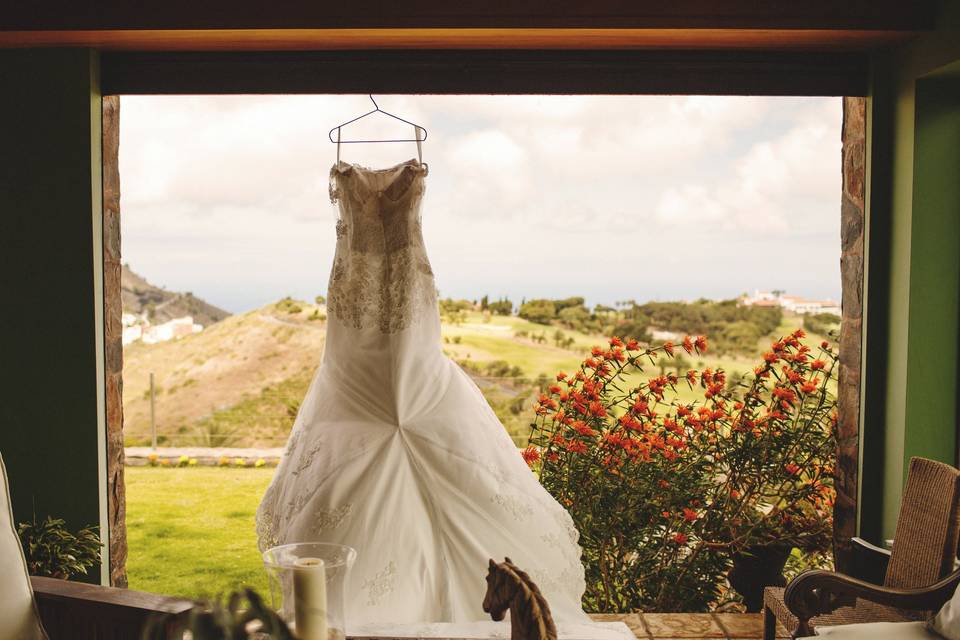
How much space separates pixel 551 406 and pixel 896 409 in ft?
4.45

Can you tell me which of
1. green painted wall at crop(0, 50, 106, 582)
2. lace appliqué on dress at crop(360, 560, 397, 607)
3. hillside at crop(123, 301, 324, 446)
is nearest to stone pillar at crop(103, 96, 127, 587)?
green painted wall at crop(0, 50, 106, 582)

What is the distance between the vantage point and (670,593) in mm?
3109

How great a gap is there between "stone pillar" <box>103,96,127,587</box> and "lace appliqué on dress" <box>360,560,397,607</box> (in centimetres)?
121

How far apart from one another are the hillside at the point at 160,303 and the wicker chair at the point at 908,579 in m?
3.47

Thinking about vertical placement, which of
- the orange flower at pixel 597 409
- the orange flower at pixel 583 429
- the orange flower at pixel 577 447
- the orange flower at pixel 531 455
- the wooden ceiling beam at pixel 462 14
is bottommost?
the orange flower at pixel 531 455

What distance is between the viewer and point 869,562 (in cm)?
251

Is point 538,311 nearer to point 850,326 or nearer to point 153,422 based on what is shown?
point 850,326

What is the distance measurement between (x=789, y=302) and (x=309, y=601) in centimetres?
332

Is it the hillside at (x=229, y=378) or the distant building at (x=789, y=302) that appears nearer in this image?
the distant building at (x=789, y=302)

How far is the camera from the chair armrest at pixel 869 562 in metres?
2.47

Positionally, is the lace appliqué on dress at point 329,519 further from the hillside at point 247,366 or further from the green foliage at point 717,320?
the green foliage at point 717,320

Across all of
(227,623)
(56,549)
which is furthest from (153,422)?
(227,623)

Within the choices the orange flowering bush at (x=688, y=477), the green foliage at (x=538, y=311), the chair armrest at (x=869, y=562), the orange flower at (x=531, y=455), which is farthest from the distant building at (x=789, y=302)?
the orange flower at (x=531, y=455)

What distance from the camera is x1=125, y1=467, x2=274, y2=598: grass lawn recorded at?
3.84m
